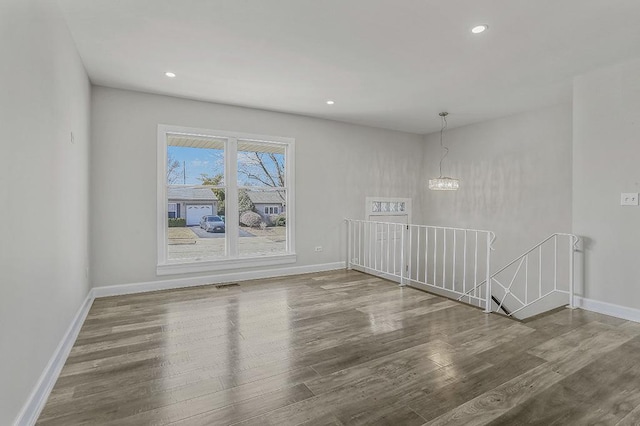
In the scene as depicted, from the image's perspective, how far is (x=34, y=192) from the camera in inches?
75.6

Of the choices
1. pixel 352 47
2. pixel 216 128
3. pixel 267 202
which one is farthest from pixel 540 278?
pixel 216 128

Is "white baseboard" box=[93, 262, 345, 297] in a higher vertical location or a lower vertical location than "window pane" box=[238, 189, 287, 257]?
lower

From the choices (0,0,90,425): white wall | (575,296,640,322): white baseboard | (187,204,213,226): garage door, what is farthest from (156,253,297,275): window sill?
(575,296,640,322): white baseboard

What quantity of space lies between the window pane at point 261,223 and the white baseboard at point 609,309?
397 cm

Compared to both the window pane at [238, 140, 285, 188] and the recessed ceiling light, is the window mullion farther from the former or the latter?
the recessed ceiling light

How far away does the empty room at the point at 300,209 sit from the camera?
1.89 m

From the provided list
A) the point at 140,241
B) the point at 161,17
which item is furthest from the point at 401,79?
the point at 140,241

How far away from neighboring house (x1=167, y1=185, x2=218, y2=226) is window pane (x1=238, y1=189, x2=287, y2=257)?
1.50 ft

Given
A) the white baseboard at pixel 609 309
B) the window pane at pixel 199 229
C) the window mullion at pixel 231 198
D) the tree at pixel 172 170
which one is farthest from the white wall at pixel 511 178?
the tree at pixel 172 170

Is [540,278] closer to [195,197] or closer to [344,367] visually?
[344,367]

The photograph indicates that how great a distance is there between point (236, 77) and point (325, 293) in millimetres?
2896

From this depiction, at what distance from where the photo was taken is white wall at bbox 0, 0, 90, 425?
153 cm

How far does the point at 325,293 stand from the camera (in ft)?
14.0

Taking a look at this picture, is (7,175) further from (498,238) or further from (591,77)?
(498,238)
